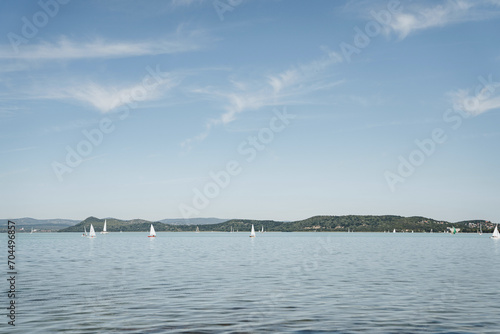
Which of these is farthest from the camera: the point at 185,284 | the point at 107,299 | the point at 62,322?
the point at 185,284

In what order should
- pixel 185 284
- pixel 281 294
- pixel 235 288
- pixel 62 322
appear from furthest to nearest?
pixel 185 284 < pixel 235 288 < pixel 281 294 < pixel 62 322

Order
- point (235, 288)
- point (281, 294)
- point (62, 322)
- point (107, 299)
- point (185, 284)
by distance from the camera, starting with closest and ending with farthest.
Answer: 1. point (62, 322)
2. point (107, 299)
3. point (281, 294)
4. point (235, 288)
5. point (185, 284)

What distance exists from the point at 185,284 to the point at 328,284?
47.1 ft

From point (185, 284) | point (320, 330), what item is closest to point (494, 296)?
point (320, 330)

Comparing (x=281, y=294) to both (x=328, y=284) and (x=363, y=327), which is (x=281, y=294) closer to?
(x=328, y=284)

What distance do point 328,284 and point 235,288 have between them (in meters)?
9.56

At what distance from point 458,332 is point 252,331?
11257 mm

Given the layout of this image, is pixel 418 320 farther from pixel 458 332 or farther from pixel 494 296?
pixel 494 296

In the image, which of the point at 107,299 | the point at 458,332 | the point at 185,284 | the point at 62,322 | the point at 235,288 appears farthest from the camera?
the point at 185,284

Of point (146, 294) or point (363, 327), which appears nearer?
point (363, 327)

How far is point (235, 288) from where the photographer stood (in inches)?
1688

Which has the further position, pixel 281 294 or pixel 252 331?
pixel 281 294

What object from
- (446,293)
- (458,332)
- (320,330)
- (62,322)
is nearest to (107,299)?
(62,322)

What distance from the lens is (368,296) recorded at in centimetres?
3753
